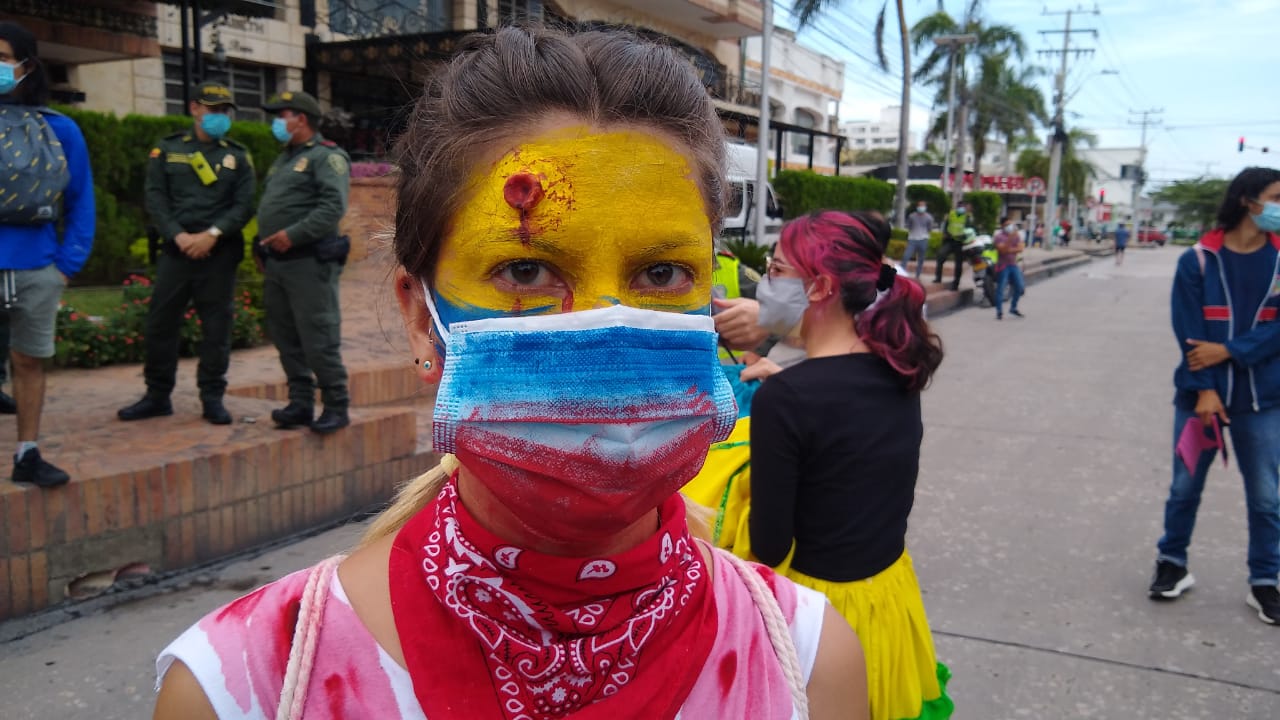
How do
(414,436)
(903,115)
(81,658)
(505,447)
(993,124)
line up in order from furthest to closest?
(993,124) < (903,115) < (414,436) < (81,658) < (505,447)

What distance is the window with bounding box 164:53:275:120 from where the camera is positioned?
1634 cm

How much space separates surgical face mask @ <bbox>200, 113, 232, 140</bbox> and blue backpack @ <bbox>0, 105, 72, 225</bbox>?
3.32 feet

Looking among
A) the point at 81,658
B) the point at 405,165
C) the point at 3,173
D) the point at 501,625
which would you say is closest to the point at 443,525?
the point at 501,625

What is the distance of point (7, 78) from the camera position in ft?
11.4

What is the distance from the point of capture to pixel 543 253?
1101mm

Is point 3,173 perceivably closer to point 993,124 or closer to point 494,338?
point 494,338

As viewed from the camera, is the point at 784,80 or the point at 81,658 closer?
the point at 81,658

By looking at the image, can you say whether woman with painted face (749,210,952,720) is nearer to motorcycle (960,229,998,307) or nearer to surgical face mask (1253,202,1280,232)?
surgical face mask (1253,202,1280,232)

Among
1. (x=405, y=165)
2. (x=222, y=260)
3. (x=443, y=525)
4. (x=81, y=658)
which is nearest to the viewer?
(x=443, y=525)

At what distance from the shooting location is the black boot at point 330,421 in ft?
14.7

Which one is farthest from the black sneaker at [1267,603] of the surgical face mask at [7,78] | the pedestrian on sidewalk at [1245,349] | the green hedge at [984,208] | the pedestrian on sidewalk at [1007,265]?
the green hedge at [984,208]

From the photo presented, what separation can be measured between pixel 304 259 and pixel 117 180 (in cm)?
718

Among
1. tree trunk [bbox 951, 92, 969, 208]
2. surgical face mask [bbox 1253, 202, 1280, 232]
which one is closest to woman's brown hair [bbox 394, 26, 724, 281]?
surgical face mask [bbox 1253, 202, 1280, 232]

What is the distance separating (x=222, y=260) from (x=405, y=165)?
3.81 meters
